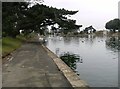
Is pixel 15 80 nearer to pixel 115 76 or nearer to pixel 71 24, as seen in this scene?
pixel 115 76

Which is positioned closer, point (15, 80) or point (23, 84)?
point (23, 84)

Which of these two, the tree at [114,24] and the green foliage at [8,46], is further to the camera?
the tree at [114,24]

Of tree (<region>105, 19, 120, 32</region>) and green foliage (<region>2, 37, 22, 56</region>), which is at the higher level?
tree (<region>105, 19, 120, 32</region>)

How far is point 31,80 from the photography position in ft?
41.2

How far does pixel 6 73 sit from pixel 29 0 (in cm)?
3769

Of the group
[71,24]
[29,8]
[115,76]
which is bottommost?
[115,76]

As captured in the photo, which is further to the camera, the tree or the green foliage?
the tree

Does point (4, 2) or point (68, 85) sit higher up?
point (4, 2)

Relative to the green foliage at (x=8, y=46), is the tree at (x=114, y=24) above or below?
above

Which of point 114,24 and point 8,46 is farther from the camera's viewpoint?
point 114,24

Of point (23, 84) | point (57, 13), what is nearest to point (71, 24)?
point (57, 13)

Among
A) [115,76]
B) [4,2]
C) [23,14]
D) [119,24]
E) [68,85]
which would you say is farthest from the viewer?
[119,24]

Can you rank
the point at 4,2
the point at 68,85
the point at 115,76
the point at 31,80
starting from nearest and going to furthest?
the point at 68,85 < the point at 31,80 < the point at 115,76 < the point at 4,2

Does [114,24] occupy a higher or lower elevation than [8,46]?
higher
